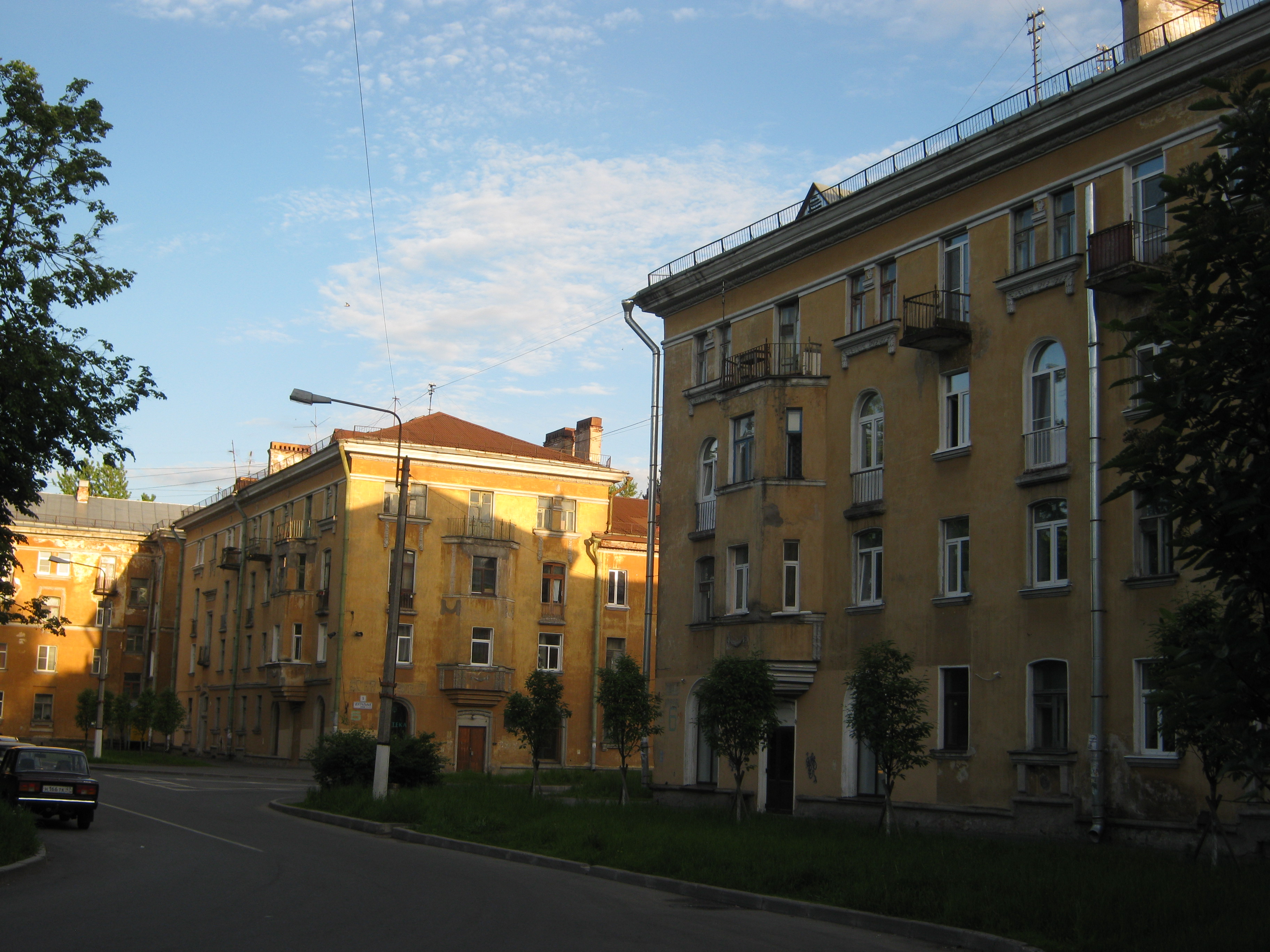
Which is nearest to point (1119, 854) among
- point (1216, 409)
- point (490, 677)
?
point (1216, 409)

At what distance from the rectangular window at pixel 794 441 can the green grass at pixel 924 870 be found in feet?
27.5

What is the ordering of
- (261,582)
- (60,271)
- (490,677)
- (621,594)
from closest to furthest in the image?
1. (60,271)
2. (490,677)
3. (621,594)
4. (261,582)

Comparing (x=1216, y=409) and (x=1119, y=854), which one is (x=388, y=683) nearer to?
(x=1119, y=854)

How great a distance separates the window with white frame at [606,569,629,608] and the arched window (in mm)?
34587

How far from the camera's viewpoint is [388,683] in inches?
1080

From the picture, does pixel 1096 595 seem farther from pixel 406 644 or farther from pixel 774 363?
pixel 406 644

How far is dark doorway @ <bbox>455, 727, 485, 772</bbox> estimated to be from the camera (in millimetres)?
52406

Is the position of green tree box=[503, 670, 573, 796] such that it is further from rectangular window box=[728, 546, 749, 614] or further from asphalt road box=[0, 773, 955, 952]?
asphalt road box=[0, 773, 955, 952]

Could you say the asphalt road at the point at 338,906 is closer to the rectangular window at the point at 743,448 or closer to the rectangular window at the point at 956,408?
the rectangular window at the point at 956,408

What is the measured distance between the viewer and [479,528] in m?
54.1

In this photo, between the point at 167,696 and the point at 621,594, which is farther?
the point at 167,696

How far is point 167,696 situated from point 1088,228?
54.5 metres

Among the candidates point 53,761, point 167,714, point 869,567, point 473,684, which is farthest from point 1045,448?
point 167,714

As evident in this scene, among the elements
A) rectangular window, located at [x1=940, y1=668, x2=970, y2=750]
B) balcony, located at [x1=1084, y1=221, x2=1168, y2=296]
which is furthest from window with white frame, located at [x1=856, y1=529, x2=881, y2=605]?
balcony, located at [x1=1084, y1=221, x2=1168, y2=296]
